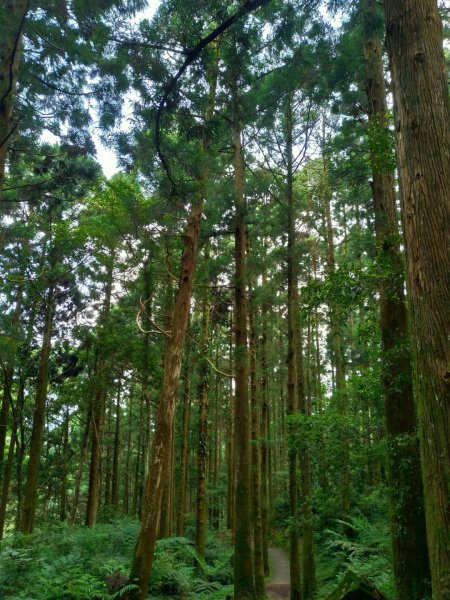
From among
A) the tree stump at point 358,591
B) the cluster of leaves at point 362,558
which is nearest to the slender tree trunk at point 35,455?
the cluster of leaves at point 362,558

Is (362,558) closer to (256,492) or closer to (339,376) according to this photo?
(256,492)

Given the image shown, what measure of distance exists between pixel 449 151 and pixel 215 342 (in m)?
19.3

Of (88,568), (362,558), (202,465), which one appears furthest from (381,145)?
(202,465)

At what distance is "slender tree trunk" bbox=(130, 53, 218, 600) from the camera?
7.05 m

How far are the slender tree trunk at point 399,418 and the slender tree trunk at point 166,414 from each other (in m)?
3.23

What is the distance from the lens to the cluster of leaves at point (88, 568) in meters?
6.83

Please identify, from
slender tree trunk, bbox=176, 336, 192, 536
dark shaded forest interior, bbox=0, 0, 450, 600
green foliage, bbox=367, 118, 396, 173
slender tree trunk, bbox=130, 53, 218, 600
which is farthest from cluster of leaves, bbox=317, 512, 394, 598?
green foliage, bbox=367, 118, 396, 173

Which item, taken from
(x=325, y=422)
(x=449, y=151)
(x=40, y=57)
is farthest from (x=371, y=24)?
(x=325, y=422)

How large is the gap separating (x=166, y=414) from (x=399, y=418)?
388 centimetres

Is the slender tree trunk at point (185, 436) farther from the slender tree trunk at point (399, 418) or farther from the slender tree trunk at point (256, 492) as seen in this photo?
the slender tree trunk at point (399, 418)

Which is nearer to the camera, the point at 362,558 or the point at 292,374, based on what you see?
the point at 362,558

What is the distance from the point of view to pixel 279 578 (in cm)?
1588

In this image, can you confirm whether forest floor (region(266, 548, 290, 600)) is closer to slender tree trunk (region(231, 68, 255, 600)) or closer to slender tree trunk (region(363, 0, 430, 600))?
slender tree trunk (region(231, 68, 255, 600))

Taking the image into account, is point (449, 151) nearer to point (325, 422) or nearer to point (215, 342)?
point (325, 422)
